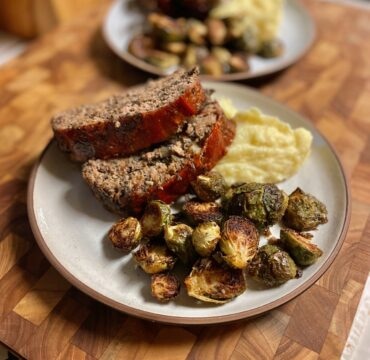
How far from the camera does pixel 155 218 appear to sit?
7.48ft

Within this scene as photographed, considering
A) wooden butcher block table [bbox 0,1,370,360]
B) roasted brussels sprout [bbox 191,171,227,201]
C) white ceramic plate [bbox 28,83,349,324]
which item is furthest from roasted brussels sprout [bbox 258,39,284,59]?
roasted brussels sprout [bbox 191,171,227,201]

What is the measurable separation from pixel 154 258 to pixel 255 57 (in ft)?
7.82

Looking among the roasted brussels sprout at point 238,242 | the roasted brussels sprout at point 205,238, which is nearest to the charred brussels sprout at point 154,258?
the roasted brussels sprout at point 205,238

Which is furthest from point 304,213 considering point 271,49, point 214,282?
point 271,49

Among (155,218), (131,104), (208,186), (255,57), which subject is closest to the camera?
(155,218)

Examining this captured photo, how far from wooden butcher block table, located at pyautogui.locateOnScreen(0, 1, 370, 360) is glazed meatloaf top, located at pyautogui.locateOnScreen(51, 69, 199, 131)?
53cm

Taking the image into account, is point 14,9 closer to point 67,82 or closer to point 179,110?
point 67,82

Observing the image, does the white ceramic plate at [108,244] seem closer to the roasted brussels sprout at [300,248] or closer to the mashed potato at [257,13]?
the roasted brussels sprout at [300,248]

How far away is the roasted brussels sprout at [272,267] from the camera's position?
81.4 inches

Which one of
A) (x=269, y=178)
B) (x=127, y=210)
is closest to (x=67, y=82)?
(x=127, y=210)

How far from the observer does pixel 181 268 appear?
2.25m

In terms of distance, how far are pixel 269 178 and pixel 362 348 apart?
3.33 ft

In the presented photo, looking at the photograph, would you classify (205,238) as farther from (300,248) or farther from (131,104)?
(131,104)

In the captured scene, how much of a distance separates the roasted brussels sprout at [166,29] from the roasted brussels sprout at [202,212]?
191 centimetres
